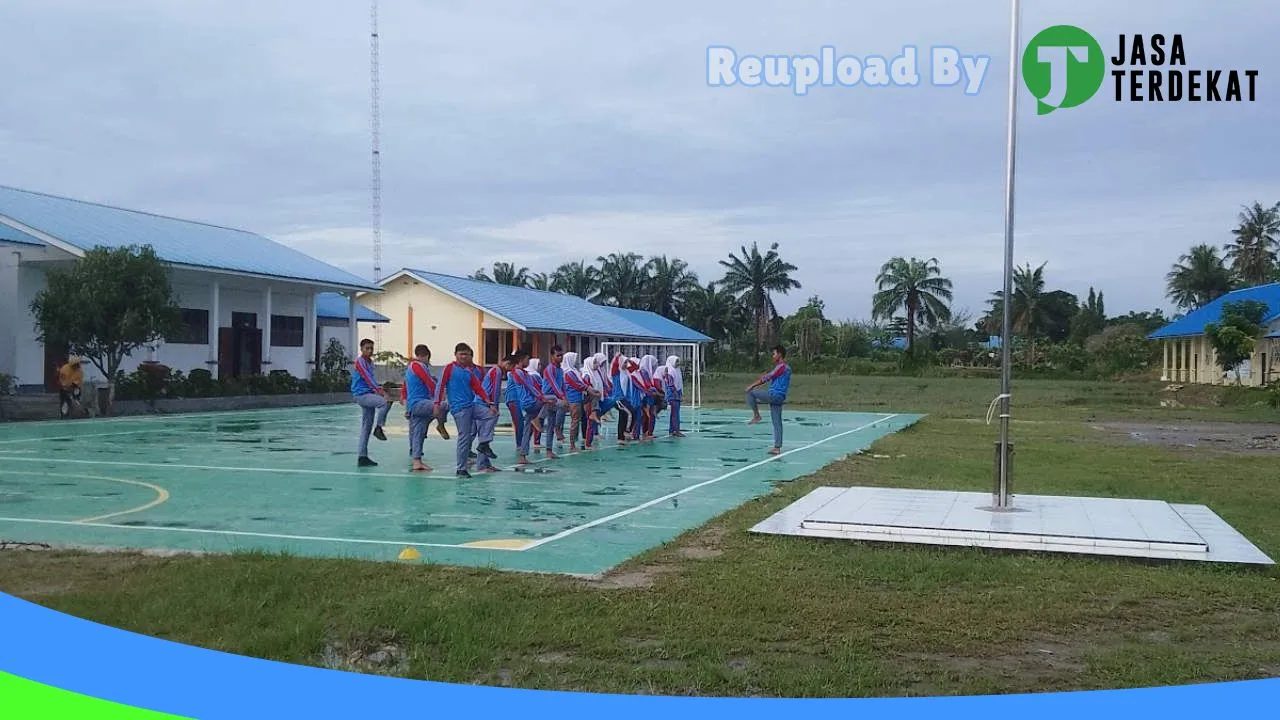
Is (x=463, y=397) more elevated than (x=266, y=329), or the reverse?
(x=266, y=329)

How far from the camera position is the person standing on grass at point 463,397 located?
12.9m

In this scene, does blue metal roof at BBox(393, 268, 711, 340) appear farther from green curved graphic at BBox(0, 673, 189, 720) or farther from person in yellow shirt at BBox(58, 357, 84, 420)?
green curved graphic at BBox(0, 673, 189, 720)

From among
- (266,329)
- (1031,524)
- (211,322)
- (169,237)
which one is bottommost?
(1031,524)

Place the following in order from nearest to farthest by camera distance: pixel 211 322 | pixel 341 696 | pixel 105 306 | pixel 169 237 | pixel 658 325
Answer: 1. pixel 341 696
2. pixel 105 306
3. pixel 211 322
4. pixel 169 237
5. pixel 658 325

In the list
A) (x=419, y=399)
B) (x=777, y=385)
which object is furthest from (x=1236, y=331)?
(x=419, y=399)

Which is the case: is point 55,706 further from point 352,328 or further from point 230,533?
point 352,328

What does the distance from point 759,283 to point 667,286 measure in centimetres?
542

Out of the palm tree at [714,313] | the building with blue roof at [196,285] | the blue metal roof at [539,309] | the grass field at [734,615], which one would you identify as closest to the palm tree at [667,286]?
the palm tree at [714,313]

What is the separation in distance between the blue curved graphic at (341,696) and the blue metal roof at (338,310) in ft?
105

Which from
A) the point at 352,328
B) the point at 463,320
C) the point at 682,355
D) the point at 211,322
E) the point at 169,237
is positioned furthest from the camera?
the point at 682,355

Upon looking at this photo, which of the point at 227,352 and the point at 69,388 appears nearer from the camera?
the point at 69,388

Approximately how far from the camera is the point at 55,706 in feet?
18.0

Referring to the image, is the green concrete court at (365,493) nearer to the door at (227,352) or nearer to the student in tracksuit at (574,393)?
the student in tracksuit at (574,393)

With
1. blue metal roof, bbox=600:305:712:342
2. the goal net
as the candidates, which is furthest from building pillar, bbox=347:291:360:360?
blue metal roof, bbox=600:305:712:342
